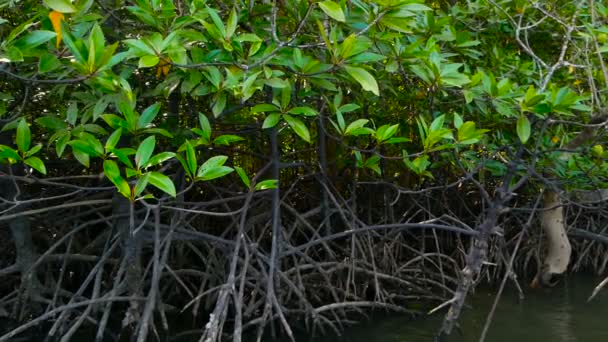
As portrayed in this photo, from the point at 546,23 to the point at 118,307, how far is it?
2.91 metres

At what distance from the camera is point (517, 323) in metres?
3.85

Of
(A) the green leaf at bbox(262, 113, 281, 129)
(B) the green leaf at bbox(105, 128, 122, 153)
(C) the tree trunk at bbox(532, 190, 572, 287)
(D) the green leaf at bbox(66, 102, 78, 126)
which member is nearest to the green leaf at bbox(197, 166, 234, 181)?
(B) the green leaf at bbox(105, 128, 122, 153)

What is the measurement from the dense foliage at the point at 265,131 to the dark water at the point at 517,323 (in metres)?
0.16

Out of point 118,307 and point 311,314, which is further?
point 118,307

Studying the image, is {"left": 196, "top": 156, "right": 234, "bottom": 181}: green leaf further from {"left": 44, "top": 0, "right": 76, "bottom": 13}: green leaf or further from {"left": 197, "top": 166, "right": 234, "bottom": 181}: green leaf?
{"left": 44, "top": 0, "right": 76, "bottom": 13}: green leaf

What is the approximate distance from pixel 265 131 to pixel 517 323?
5.81 ft

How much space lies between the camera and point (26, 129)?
6.95 ft

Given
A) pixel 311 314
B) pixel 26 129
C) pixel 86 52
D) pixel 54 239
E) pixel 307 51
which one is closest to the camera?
pixel 86 52

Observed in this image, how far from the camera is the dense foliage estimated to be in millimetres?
2209

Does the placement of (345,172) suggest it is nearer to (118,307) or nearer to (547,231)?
(547,231)

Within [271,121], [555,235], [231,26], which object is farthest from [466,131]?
Answer: [555,235]

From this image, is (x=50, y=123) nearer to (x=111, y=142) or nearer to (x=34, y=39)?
(x=111, y=142)

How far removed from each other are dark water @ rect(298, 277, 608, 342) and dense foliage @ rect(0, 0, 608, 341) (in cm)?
16

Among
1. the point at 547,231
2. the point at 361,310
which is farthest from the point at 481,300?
the point at 361,310
